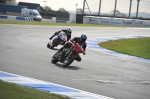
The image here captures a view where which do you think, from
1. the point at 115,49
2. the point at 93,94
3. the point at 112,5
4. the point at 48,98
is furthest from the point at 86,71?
the point at 112,5

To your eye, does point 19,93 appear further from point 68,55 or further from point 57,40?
point 57,40

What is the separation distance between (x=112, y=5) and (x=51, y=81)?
5272 cm

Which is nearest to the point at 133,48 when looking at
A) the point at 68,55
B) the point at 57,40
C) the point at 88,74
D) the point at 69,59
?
the point at 57,40

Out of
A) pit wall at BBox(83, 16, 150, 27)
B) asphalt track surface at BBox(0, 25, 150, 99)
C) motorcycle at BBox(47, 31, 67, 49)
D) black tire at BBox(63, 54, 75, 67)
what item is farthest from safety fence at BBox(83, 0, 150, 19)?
black tire at BBox(63, 54, 75, 67)

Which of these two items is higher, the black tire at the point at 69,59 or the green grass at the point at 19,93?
the green grass at the point at 19,93

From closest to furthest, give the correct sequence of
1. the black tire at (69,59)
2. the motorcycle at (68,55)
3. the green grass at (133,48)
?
1. the black tire at (69,59)
2. the motorcycle at (68,55)
3. the green grass at (133,48)

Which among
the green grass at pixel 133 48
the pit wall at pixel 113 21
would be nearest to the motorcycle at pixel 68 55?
the green grass at pixel 133 48

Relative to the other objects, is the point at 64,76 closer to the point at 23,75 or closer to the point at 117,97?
the point at 23,75

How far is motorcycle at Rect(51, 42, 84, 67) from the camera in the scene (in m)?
13.7

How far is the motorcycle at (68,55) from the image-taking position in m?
13.7

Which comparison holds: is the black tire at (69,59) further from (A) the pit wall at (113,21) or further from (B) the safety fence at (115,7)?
(B) the safety fence at (115,7)

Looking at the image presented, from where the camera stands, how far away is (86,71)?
1321cm

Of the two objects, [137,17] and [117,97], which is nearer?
[117,97]

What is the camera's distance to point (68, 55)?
1388 centimetres
